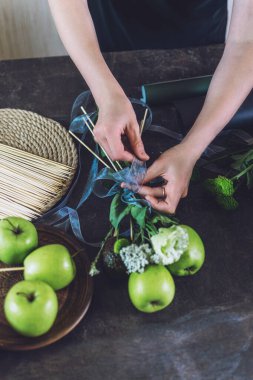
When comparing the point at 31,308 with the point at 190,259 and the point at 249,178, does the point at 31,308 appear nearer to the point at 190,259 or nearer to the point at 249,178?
the point at 190,259

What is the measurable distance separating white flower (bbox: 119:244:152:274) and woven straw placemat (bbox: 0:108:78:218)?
31 cm

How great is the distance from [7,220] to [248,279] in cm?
47

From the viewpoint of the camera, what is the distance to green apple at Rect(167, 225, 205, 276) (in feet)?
2.88

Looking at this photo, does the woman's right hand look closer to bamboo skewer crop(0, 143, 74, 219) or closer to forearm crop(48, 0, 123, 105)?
forearm crop(48, 0, 123, 105)

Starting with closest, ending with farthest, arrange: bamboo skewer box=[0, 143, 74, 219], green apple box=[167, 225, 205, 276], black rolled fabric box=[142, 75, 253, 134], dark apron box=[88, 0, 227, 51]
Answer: green apple box=[167, 225, 205, 276] < bamboo skewer box=[0, 143, 74, 219] < black rolled fabric box=[142, 75, 253, 134] < dark apron box=[88, 0, 227, 51]

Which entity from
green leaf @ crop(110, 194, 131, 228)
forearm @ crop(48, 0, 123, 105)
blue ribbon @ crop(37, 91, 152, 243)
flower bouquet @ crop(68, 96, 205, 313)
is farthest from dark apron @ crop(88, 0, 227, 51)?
green leaf @ crop(110, 194, 131, 228)

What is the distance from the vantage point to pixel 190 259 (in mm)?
880

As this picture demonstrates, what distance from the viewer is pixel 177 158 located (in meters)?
0.99

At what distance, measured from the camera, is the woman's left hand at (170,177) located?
3.13ft

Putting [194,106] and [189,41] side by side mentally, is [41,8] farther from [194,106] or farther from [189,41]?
[194,106]

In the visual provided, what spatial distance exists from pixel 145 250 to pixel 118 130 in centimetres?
26

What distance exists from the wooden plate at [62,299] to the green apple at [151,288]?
87mm

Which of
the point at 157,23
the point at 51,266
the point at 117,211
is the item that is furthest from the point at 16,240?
the point at 157,23

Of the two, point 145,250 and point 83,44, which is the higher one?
point 83,44
